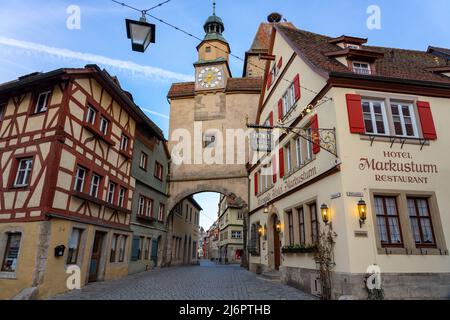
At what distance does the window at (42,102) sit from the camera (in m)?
11.1

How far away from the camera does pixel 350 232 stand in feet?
26.4

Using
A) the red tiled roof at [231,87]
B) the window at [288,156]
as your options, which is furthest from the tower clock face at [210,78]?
the window at [288,156]

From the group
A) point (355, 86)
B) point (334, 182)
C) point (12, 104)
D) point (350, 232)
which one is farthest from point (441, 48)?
point (12, 104)

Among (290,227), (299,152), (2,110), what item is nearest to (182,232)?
(290,227)

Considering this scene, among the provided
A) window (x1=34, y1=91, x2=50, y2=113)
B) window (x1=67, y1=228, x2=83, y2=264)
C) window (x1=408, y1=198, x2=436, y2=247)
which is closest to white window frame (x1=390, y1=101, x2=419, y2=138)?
window (x1=408, y1=198, x2=436, y2=247)

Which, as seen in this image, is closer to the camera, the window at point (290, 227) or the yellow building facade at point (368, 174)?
the yellow building facade at point (368, 174)

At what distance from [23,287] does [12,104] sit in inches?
286

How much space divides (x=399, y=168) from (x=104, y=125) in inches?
484

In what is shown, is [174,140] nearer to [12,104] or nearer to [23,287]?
[12,104]

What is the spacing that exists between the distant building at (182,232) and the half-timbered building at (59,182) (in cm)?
991

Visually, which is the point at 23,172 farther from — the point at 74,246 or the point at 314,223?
the point at 314,223

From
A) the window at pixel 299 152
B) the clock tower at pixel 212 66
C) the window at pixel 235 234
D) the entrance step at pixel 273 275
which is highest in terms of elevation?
the clock tower at pixel 212 66

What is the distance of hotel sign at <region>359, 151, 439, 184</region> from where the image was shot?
28.4 ft

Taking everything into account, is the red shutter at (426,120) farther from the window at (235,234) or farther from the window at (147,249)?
the window at (235,234)
